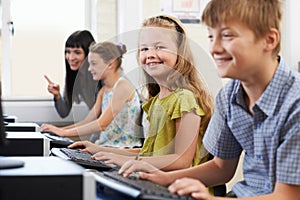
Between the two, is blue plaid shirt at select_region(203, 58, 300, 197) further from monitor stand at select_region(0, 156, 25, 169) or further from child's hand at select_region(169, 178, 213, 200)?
monitor stand at select_region(0, 156, 25, 169)

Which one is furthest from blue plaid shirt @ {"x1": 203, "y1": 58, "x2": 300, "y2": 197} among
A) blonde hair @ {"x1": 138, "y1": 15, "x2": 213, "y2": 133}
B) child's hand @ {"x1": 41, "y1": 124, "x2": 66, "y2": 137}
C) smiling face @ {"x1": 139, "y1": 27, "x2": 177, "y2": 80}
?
child's hand @ {"x1": 41, "y1": 124, "x2": 66, "y2": 137}

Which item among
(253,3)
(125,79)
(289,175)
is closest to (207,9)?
(253,3)

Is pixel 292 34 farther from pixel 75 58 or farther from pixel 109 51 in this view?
pixel 75 58

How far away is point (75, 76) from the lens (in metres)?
3.52

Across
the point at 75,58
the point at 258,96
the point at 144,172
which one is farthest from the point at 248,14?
the point at 75,58

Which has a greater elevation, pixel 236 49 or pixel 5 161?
pixel 236 49

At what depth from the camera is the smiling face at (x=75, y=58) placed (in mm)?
3488

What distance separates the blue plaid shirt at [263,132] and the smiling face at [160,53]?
47 centimetres

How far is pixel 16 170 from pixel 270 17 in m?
0.66

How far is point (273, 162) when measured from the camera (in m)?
1.26

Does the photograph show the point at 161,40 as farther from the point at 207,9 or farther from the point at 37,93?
the point at 37,93

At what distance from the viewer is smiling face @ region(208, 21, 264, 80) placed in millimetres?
1259

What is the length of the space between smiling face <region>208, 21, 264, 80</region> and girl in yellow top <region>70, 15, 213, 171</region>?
1.72ft

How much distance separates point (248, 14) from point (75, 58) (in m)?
2.33
